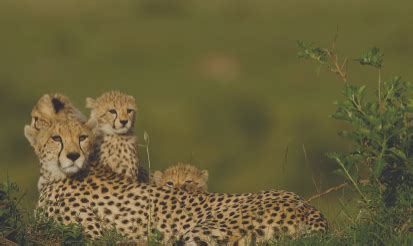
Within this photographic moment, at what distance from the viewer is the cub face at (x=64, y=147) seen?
5816mm

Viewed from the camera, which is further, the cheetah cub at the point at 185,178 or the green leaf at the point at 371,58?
the cheetah cub at the point at 185,178

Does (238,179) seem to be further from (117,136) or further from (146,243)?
(146,243)

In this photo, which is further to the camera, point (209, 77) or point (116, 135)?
point (209, 77)

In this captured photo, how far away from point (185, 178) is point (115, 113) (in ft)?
1.53

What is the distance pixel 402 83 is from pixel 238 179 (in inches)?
412

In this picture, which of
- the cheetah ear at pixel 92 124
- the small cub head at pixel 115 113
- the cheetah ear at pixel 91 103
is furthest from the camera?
the cheetah ear at pixel 91 103

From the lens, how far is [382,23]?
22812 mm

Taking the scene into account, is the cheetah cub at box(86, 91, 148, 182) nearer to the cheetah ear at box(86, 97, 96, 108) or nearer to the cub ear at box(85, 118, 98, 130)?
the cheetah ear at box(86, 97, 96, 108)

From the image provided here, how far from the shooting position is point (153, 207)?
5.68 meters

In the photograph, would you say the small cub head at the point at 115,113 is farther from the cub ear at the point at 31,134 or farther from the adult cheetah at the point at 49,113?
the cub ear at the point at 31,134

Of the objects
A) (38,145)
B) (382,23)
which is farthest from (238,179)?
(38,145)

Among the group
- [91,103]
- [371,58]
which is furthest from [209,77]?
[371,58]

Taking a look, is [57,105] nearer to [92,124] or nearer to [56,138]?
[92,124]

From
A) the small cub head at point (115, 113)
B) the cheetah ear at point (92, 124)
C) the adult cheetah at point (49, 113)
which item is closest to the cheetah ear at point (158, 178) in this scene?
the small cub head at point (115, 113)
